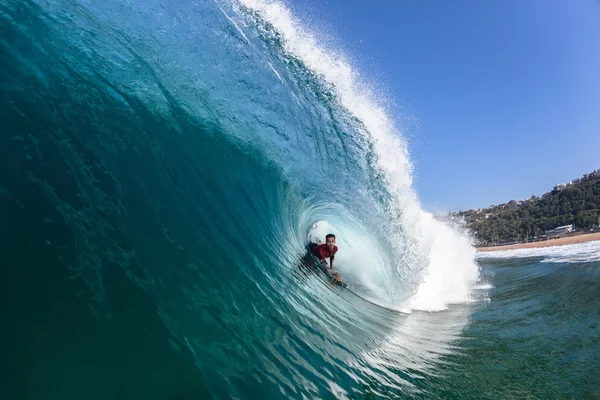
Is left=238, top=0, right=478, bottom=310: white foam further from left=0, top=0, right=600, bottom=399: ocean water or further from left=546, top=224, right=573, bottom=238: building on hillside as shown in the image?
left=546, top=224, right=573, bottom=238: building on hillside

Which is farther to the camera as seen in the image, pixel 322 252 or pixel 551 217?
pixel 551 217

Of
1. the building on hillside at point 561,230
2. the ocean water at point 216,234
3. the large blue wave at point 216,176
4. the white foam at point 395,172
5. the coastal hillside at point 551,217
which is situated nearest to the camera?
the ocean water at point 216,234

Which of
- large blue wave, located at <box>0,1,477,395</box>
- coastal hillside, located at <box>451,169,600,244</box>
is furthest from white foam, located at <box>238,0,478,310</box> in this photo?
coastal hillside, located at <box>451,169,600,244</box>

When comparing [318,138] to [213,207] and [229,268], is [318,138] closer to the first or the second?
[213,207]

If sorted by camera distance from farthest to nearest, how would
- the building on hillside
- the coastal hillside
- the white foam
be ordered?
the coastal hillside < the building on hillside < the white foam

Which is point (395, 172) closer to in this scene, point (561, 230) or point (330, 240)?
point (330, 240)

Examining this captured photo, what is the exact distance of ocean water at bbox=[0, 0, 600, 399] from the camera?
276 centimetres

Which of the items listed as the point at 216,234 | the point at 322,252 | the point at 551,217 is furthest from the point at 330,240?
the point at 551,217

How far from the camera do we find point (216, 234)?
5297 millimetres

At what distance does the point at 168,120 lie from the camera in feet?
21.6

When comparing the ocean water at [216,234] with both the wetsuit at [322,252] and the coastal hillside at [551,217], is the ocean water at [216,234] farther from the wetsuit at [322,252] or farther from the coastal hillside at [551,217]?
the coastal hillside at [551,217]

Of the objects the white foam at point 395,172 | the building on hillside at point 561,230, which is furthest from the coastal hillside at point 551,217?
the white foam at point 395,172

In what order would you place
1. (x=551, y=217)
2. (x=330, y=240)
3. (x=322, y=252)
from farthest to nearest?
1. (x=551, y=217)
2. (x=322, y=252)
3. (x=330, y=240)

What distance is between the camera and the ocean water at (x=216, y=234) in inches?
109
